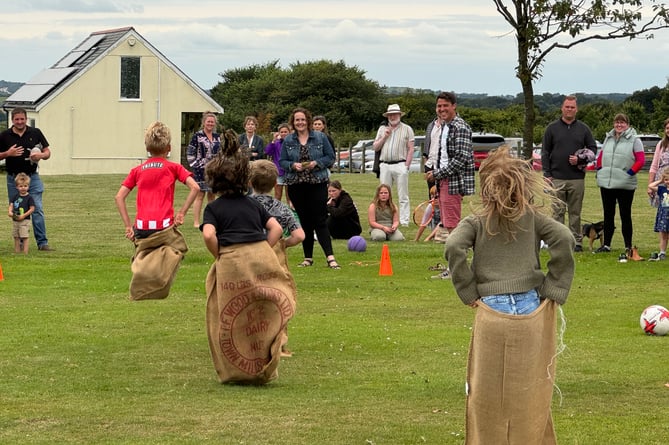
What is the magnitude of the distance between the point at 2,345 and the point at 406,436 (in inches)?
189

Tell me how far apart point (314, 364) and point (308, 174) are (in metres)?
6.38

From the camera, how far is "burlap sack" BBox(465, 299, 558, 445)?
6.55m

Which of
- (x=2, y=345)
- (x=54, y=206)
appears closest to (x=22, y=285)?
(x=2, y=345)

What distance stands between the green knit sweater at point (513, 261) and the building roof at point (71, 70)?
5609 centimetres

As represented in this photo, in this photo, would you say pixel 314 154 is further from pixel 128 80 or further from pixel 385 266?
pixel 128 80

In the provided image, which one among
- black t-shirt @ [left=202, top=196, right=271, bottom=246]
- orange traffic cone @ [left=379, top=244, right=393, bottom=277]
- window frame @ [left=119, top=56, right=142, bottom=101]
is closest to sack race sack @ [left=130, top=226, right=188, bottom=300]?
black t-shirt @ [left=202, top=196, right=271, bottom=246]

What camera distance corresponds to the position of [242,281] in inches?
358

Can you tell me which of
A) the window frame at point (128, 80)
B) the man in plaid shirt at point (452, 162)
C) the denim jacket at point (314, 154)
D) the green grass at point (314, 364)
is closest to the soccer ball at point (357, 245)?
the green grass at point (314, 364)

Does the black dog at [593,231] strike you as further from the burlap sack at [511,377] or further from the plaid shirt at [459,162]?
the burlap sack at [511,377]

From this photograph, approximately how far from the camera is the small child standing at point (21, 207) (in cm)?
1897

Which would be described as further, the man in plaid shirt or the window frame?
the window frame

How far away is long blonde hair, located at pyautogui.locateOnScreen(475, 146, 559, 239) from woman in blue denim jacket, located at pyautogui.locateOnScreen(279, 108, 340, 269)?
9.75 m

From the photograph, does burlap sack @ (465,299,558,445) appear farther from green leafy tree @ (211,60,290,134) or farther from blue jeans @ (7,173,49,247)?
green leafy tree @ (211,60,290,134)

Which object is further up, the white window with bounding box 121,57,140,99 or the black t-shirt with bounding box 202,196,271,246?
the white window with bounding box 121,57,140,99
